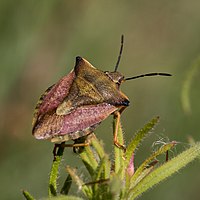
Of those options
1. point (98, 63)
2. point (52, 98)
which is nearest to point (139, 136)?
point (52, 98)

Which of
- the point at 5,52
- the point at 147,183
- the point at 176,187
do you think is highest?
the point at 5,52

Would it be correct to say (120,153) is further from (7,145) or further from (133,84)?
(133,84)

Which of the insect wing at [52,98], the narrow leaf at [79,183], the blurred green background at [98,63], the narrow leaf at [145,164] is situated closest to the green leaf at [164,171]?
the narrow leaf at [145,164]

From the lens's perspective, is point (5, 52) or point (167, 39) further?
point (167, 39)

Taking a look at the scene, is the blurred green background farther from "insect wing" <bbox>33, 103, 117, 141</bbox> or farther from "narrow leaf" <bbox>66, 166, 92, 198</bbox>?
"narrow leaf" <bbox>66, 166, 92, 198</bbox>

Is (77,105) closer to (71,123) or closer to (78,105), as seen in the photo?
(78,105)

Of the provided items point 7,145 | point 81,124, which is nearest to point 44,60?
point 7,145

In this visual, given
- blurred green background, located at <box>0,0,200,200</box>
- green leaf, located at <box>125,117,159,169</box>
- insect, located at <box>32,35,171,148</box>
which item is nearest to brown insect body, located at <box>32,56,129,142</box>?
insect, located at <box>32,35,171,148</box>

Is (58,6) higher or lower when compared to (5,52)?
higher

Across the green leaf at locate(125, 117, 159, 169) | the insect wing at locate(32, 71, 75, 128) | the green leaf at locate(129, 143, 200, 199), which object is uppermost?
the insect wing at locate(32, 71, 75, 128)
